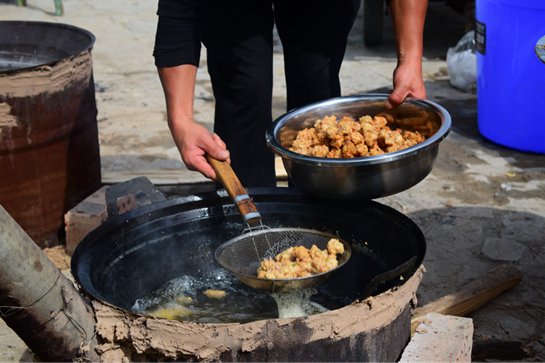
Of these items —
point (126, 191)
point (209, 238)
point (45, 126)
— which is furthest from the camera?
point (45, 126)

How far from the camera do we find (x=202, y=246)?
73.4 inches

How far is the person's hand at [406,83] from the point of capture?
1.69 m

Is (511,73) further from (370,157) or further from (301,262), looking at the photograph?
(301,262)

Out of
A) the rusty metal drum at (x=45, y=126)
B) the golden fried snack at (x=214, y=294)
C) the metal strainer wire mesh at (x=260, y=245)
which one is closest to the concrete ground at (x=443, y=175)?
the rusty metal drum at (x=45, y=126)

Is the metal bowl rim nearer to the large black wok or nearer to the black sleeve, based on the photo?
the large black wok

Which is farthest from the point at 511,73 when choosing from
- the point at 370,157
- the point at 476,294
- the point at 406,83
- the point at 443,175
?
the point at 370,157

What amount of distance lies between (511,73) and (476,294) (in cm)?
186

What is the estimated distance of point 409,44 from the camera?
1802mm

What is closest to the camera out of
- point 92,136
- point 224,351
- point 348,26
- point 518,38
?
point 224,351

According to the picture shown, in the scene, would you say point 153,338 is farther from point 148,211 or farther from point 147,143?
point 147,143

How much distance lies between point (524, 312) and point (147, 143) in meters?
2.86

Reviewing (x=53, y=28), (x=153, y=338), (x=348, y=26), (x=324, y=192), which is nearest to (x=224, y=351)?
(x=153, y=338)

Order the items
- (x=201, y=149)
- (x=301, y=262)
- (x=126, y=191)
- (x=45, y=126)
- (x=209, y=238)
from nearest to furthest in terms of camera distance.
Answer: (x=301, y=262) < (x=201, y=149) < (x=209, y=238) < (x=126, y=191) < (x=45, y=126)

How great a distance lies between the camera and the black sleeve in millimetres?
1732
